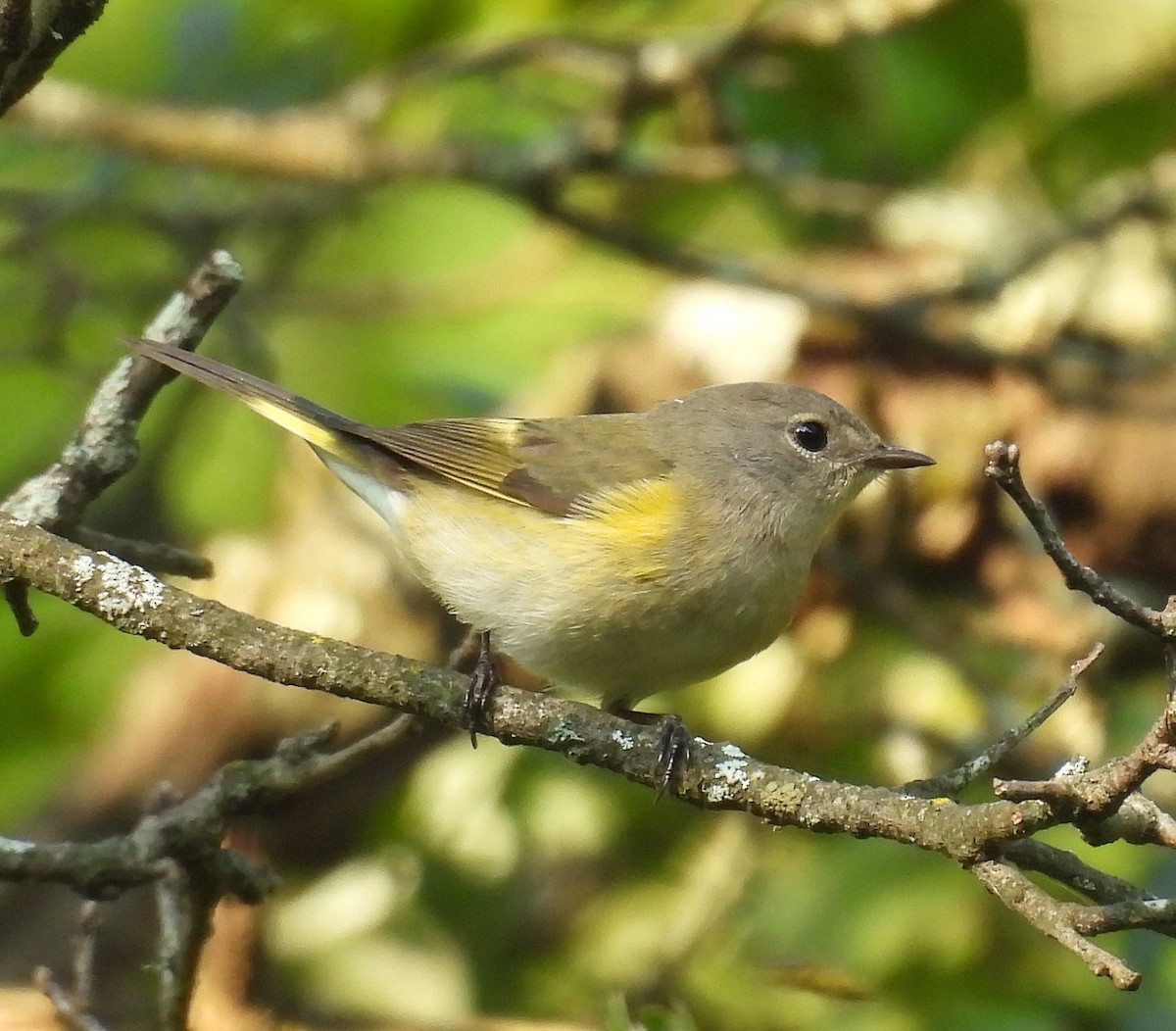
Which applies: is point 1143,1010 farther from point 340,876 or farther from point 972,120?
point 972,120

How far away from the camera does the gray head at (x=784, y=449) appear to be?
4023 millimetres

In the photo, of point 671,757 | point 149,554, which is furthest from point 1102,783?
point 149,554

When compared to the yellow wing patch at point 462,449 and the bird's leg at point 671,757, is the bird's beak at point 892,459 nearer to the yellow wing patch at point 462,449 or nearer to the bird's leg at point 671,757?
the yellow wing patch at point 462,449

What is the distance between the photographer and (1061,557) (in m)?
1.87

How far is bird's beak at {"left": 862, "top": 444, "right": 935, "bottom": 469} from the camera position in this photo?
4.00m

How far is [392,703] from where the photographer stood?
95.8 inches

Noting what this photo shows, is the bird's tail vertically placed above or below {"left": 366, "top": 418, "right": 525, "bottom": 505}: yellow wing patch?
above

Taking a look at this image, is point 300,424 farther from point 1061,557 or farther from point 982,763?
point 1061,557

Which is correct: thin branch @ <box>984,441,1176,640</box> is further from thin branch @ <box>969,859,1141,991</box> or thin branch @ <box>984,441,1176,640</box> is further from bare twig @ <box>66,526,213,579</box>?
bare twig @ <box>66,526,213,579</box>

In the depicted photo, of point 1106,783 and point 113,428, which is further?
point 113,428

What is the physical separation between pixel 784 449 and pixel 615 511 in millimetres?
739

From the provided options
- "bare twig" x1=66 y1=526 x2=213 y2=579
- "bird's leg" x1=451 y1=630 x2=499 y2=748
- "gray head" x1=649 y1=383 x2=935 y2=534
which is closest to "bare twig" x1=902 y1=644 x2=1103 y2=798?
"bird's leg" x1=451 y1=630 x2=499 y2=748

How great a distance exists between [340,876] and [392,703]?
263 centimetres

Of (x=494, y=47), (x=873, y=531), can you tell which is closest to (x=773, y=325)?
(x=873, y=531)
